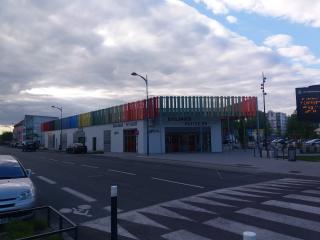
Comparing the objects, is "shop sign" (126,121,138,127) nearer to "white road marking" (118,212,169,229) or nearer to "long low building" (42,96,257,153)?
"long low building" (42,96,257,153)

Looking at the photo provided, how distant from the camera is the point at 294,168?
2469 cm

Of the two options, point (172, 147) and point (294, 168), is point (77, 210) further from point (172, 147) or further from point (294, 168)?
point (172, 147)

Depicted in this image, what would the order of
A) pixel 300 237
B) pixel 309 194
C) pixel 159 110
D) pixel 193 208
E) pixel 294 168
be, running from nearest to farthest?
pixel 300 237 < pixel 193 208 < pixel 309 194 < pixel 294 168 < pixel 159 110

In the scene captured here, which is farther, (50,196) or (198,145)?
(198,145)

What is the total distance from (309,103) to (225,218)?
921 inches

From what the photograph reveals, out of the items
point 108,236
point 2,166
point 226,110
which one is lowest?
point 108,236

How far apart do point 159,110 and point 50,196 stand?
3686cm

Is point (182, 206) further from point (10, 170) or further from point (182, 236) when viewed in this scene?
point (10, 170)

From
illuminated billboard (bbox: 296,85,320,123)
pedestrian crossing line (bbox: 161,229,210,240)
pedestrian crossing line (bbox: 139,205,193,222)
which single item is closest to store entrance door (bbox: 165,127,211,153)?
illuminated billboard (bbox: 296,85,320,123)

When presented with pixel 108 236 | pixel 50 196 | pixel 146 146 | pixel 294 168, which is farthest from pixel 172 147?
pixel 108 236

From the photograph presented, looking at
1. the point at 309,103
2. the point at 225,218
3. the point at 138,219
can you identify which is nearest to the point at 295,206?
the point at 225,218

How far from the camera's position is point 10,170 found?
1134 centimetres

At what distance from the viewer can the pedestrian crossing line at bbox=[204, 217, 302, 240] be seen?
7.73 meters

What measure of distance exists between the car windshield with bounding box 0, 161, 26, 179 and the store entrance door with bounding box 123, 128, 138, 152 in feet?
137
